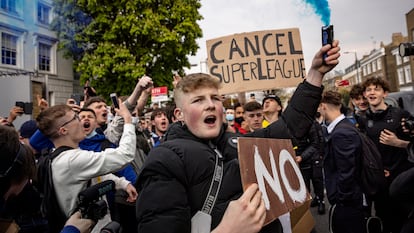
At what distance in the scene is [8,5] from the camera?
186 inches

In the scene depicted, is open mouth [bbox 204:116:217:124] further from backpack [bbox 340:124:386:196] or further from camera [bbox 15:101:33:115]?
camera [bbox 15:101:33:115]

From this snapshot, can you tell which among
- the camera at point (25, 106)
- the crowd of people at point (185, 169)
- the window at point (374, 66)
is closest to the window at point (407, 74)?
the window at point (374, 66)

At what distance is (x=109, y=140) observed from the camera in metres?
3.52

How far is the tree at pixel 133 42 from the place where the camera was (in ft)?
62.5

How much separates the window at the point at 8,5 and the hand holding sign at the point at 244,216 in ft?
14.6

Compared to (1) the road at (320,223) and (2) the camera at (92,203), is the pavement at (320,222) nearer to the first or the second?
(1) the road at (320,223)

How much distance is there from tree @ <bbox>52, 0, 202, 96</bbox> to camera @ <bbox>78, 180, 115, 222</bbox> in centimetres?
1756

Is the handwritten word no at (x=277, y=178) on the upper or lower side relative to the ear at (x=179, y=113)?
lower

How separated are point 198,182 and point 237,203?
0.74 feet

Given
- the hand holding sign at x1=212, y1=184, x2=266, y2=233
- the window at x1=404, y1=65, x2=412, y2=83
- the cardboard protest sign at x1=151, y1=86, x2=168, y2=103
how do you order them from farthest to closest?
the window at x1=404, y1=65, x2=412, y2=83 < the cardboard protest sign at x1=151, y1=86, x2=168, y2=103 < the hand holding sign at x1=212, y1=184, x2=266, y2=233

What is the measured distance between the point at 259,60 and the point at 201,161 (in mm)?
3226

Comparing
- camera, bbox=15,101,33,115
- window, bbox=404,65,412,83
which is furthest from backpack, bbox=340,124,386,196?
window, bbox=404,65,412,83

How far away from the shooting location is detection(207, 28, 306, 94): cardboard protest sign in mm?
4445

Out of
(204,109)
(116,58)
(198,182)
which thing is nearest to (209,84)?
(204,109)
